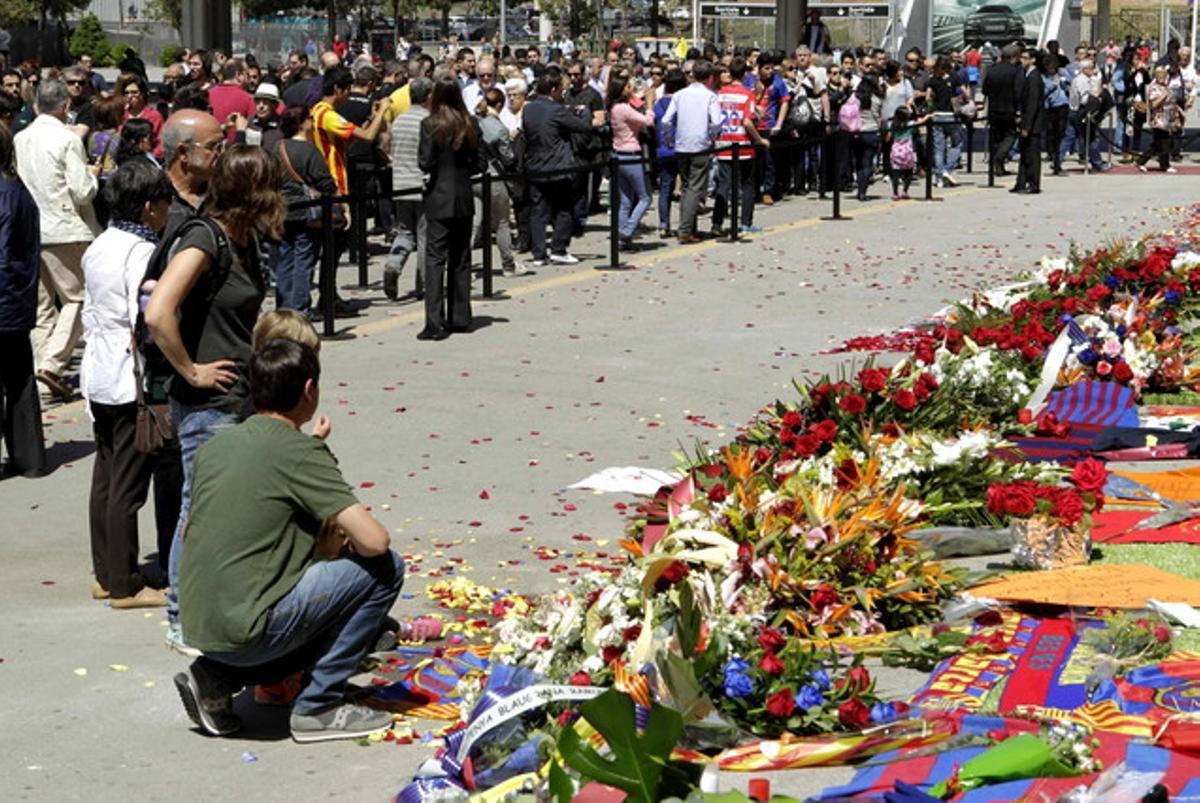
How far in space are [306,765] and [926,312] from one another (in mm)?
9909

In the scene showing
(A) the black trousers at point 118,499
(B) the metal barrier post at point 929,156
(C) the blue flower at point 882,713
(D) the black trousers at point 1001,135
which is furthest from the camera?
(D) the black trousers at point 1001,135

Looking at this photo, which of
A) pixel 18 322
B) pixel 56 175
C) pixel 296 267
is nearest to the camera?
pixel 18 322

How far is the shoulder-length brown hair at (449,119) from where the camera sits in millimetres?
13680

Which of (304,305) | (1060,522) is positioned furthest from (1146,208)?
(1060,522)

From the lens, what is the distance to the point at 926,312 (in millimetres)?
15125

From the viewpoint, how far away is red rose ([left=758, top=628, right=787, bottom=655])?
6.05 meters

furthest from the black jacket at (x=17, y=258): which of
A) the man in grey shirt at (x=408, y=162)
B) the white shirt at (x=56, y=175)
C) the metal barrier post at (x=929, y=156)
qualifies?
the metal barrier post at (x=929, y=156)

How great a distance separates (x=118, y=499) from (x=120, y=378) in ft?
1.67

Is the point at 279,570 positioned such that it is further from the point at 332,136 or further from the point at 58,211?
the point at 332,136

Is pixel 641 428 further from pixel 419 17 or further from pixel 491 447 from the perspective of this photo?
pixel 419 17

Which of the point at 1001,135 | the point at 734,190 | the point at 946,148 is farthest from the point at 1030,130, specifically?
the point at 734,190

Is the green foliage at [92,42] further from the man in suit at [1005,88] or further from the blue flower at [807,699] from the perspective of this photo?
the blue flower at [807,699]

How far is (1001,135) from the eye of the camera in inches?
1022

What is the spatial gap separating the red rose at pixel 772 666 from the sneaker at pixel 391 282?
400 inches
